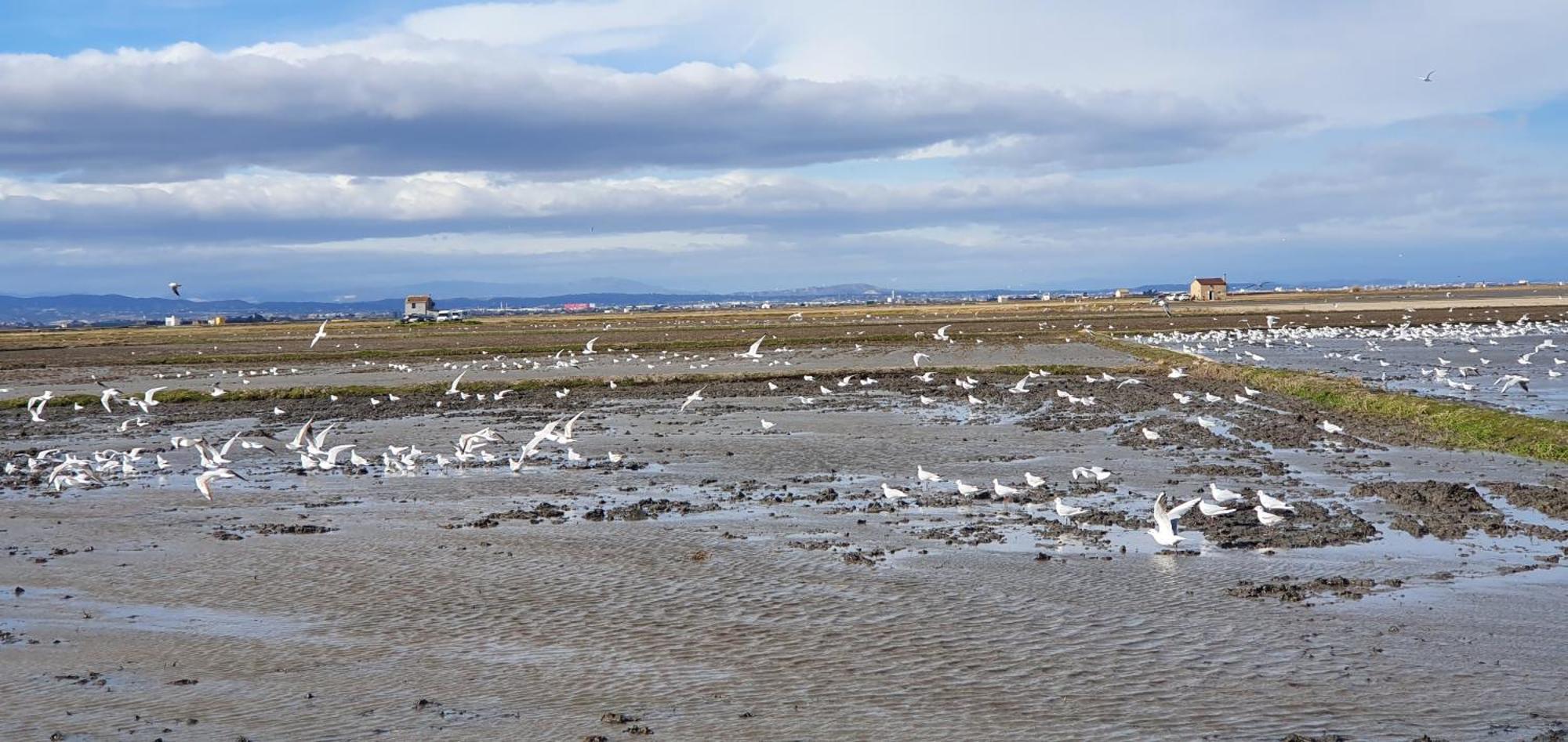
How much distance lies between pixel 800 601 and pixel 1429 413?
51.8 feet

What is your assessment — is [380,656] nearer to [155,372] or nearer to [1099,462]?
[1099,462]

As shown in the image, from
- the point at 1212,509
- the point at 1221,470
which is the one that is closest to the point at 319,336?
the point at 1221,470

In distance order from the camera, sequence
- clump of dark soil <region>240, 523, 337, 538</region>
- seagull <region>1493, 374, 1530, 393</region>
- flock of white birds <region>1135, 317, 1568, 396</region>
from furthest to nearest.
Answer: flock of white birds <region>1135, 317, 1568, 396</region>
seagull <region>1493, 374, 1530, 393</region>
clump of dark soil <region>240, 523, 337, 538</region>

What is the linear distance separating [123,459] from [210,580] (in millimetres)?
9607

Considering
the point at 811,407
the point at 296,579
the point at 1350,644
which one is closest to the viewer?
the point at 1350,644

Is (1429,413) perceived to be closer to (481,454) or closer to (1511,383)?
(1511,383)

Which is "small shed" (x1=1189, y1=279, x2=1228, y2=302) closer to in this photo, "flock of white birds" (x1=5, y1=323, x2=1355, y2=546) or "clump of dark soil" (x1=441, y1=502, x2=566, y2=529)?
"flock of white birds" (x1=5, y1=323, x2=1355, y2=546)

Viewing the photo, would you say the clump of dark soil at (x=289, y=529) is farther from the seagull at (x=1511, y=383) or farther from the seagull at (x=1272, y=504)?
the seagull at (x=1511, y=383)

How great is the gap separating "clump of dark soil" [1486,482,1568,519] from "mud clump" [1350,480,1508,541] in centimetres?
33

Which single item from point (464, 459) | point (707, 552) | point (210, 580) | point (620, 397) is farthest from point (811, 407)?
point (210, 580)

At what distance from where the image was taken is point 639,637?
10.5 metres

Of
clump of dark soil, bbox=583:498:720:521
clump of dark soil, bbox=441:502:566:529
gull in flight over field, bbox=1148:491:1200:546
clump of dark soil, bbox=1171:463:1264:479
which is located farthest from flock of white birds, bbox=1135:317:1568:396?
clump of dark soil, bbox=441:502:566:529

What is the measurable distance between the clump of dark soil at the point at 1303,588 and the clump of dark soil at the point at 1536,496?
4080 millimetres

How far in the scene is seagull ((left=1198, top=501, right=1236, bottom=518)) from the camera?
14.1m
